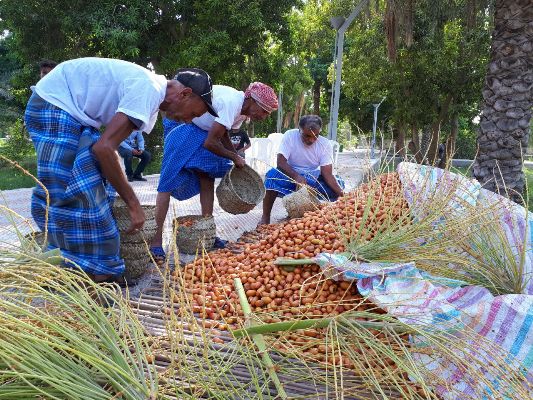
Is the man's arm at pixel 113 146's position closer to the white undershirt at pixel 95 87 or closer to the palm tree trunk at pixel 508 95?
the white undershirt at pixel 95 87

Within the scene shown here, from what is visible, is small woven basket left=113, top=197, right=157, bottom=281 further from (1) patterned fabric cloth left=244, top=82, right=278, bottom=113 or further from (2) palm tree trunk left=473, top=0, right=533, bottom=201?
(2) palm tree trunk left=473, top=0, right=533, bottom=201

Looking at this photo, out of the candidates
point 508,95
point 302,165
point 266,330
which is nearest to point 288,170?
point 302,165

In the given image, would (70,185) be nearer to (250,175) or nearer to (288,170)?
(250,175)

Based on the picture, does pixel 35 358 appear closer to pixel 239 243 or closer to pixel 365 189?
pixel 365 189

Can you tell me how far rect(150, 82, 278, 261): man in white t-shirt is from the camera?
3.56 metres

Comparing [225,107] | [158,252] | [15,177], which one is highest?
[225,107]

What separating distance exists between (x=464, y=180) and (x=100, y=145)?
1.94 m

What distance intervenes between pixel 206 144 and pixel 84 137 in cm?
128

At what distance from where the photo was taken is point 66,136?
233 centimetres

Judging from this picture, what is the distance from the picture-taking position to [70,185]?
7.63 feet

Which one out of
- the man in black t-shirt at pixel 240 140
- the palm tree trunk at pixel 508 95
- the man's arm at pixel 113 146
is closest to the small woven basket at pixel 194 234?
the man's arm at pixel 113 146

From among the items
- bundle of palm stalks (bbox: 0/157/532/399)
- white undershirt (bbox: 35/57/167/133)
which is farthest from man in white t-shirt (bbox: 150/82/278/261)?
white undershirt (bbox: 35/57/167/133)

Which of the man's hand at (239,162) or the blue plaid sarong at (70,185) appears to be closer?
the blue plaid sarong at (70,185)

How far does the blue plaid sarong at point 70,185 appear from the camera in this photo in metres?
2.32
